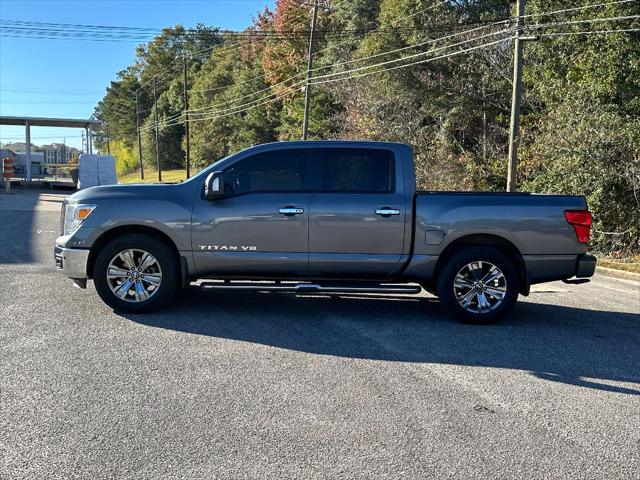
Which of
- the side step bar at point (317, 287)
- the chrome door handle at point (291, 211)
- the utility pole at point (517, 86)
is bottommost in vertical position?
the side step bar at point (317, 287)

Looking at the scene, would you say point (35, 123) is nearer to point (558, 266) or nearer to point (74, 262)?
point (74, 262)

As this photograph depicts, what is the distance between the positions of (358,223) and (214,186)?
64.2 inches

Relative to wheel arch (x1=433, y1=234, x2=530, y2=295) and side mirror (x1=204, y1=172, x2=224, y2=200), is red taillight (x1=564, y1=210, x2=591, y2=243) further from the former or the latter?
side mirror (x1=204, y1=172, x2=224, y2=200)

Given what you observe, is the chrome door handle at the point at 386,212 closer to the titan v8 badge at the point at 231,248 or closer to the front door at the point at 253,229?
the front door at the point at 253,229

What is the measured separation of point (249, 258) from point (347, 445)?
326 centimetres

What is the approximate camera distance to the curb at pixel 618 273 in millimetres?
10922

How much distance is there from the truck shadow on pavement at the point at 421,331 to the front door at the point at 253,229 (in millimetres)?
622

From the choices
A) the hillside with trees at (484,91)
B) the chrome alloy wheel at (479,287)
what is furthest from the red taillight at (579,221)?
the hillside with trees at (484,91)

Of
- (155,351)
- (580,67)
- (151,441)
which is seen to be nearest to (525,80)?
(580,67)

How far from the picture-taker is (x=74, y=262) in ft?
21.2

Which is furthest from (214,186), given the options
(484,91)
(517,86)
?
(484,91)

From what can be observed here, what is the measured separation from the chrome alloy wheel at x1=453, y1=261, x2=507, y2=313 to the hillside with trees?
29.4ft

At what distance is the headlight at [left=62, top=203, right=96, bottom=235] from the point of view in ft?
21.3

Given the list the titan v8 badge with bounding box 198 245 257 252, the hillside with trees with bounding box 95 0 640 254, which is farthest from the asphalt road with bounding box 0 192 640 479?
the hillside with trees with bounding box 95 0 640 254
